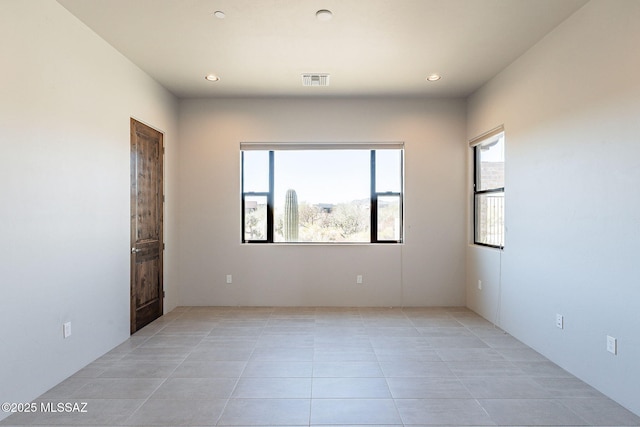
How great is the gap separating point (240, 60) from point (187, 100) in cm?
156

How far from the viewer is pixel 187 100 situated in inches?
195

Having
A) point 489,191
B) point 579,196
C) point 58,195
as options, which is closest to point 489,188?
point 489,191

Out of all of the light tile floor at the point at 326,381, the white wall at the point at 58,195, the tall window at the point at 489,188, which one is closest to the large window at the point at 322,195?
the tall window at the point at 489,188

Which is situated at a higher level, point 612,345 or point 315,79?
point 315,79

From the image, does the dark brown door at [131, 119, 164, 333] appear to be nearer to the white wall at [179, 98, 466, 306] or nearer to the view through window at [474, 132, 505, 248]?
the white wall at [179, 98, 466, 306]

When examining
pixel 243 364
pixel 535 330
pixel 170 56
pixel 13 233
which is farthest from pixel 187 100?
pixel 535 330

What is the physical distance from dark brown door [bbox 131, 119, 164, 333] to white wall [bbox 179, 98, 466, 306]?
0.57 meters

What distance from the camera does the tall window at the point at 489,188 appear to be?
413 cm

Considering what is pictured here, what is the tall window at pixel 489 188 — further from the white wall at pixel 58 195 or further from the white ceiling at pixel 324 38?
the white wall at pixel 58 195

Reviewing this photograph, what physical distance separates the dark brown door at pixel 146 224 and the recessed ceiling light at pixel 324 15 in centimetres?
225

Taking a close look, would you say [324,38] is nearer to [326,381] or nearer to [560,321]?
[326,381]

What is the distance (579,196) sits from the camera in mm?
2785

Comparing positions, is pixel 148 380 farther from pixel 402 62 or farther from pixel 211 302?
pixel 402 62

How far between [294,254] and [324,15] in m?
3.01
